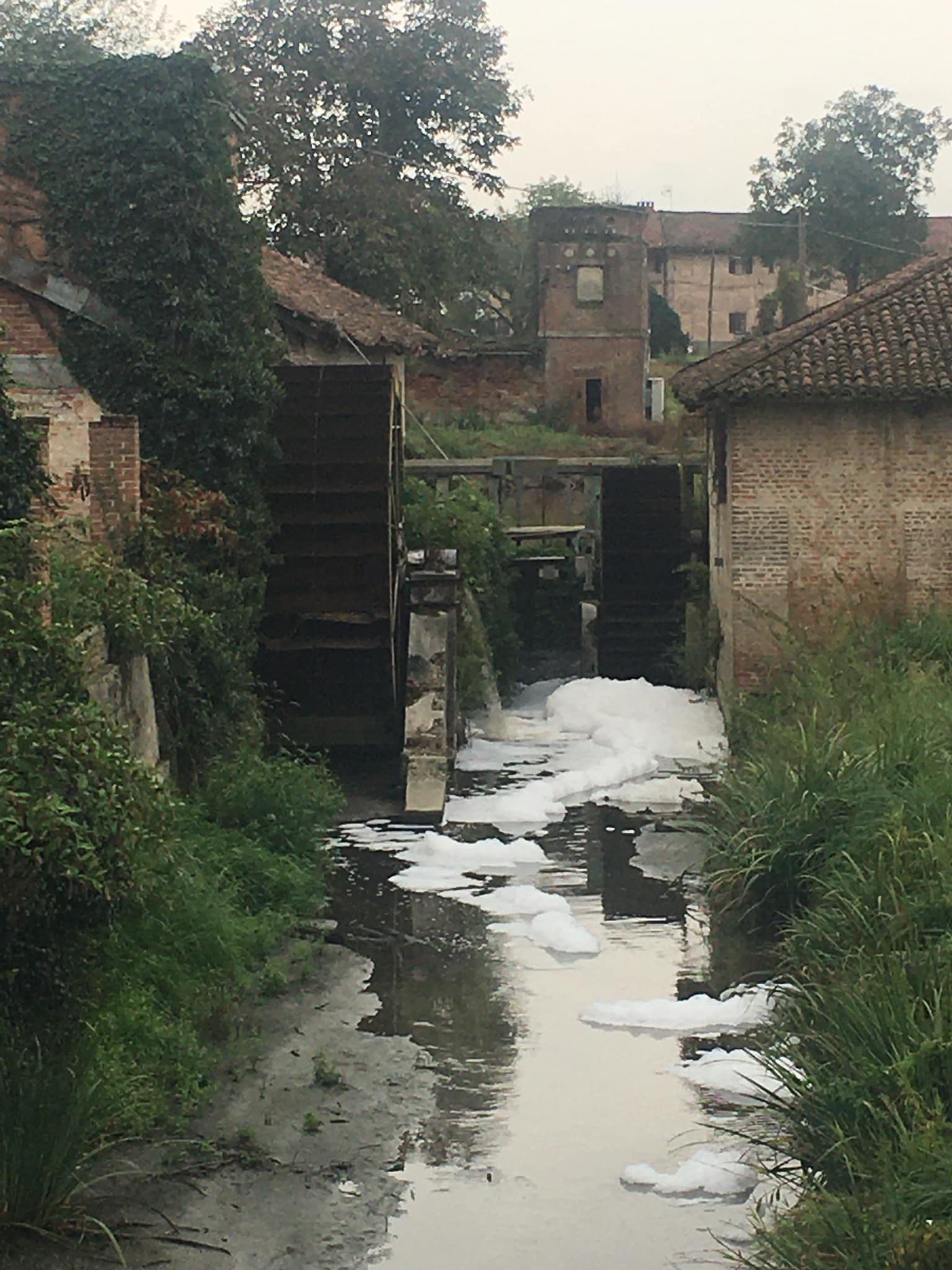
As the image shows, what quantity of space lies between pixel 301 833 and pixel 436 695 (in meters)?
4.36

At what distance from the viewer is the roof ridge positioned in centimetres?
1825

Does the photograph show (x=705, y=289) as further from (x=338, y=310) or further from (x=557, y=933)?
(x=557, y=933)

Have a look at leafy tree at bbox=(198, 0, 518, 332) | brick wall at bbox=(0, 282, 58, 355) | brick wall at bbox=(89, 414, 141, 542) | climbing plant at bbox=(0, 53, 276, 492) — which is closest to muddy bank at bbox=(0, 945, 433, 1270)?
brick wall at bbox=(89, 414, 141, 542)

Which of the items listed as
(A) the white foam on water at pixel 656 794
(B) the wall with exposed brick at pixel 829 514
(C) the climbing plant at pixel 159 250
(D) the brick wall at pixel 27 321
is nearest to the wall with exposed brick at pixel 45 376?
(D) the brick wall at pixel 27 321

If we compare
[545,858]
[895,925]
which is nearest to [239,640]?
[545,858]

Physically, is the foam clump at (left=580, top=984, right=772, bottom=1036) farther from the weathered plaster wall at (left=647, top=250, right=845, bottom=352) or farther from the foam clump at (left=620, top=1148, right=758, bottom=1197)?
the weathered plaster wall at (left=647, top=250, right=845, bottom=352)

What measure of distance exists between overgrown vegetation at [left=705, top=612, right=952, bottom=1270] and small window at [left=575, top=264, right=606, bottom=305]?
1122 inches

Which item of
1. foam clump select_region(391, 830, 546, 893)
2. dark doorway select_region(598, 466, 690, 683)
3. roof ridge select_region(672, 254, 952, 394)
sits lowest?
foam clump select_region(391, 830, 546, 893)

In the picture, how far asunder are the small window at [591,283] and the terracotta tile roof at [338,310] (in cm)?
1886

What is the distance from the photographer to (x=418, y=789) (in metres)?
14.3

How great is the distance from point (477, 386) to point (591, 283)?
547 centimetres

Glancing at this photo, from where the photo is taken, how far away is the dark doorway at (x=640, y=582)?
24203 mm

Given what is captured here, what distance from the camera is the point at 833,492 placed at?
1850cm

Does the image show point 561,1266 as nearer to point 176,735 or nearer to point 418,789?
point 176,735
